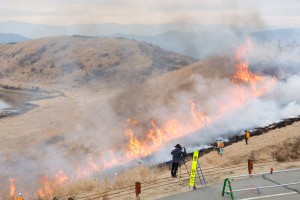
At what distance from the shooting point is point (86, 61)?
78.3m

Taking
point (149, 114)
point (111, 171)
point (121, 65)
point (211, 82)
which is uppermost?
point (121, 65)

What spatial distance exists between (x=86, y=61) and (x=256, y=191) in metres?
69.0

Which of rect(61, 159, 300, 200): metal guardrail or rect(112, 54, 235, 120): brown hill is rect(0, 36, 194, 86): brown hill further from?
rect(61, 159, 300, 200): metal guardrail

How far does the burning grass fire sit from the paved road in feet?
42.8

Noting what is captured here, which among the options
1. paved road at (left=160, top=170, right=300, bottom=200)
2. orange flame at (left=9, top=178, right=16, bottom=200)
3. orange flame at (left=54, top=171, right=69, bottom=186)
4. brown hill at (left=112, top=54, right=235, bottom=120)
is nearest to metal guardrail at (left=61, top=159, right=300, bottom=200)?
paved road at (left=160, top=170, right=300, bottom=200)

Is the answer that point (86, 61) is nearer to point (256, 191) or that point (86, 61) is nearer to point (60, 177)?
point (60, 177)

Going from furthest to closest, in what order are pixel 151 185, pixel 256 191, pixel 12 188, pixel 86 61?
pixel 86 61
pixel 12 188
pixel 151 185
pixel 256 191

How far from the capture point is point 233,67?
1799 inches

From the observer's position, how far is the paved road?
12078mm

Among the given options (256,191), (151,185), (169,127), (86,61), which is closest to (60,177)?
(169,127)

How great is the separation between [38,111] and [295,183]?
41639 mm

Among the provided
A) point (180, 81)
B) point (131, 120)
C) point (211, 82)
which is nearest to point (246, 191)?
point (131, 120)

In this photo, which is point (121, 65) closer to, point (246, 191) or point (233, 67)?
point (233, 67)

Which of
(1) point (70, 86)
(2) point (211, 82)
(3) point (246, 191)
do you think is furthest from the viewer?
(1) point (70, 86)
